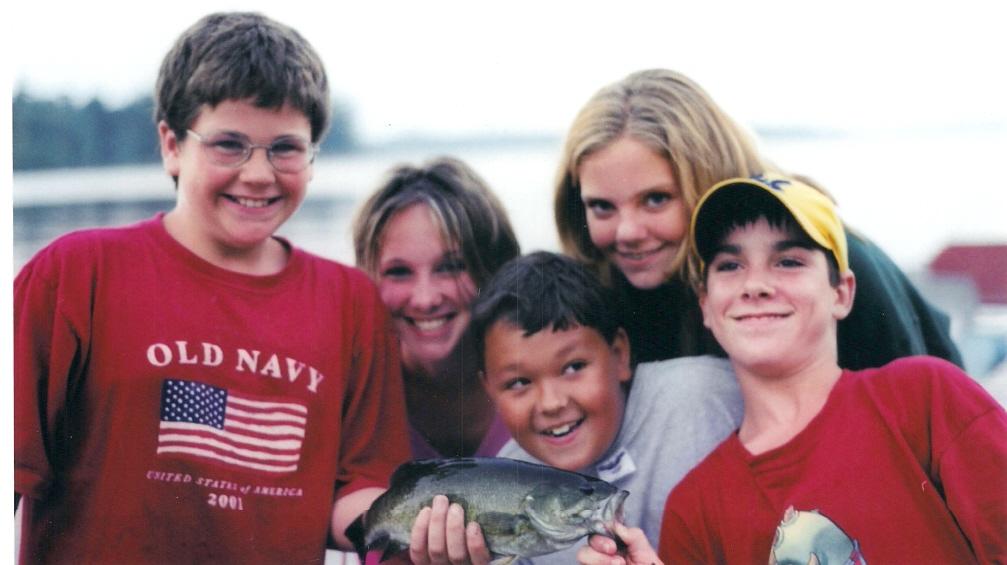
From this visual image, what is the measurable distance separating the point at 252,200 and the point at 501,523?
1067 mm

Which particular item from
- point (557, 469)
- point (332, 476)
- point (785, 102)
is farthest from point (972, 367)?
point (332, 476)

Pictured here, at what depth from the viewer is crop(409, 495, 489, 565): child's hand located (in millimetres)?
2947

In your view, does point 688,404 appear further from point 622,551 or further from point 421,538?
point 421,538

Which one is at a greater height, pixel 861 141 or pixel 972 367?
pixel 861 141

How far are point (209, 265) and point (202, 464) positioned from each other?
1.72ft

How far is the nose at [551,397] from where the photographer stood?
3.02 meters

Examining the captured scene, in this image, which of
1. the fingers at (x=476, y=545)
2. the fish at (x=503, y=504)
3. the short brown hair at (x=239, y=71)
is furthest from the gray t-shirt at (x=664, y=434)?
the short brown hair at (x=239, y=71)

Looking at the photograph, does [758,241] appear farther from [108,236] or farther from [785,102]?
[108,236]

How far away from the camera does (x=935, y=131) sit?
9.86 ft

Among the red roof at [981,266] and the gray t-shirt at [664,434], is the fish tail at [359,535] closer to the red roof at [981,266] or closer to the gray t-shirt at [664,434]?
the gray t-shirt at [664,434]

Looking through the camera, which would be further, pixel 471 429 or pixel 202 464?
pixel 471 429

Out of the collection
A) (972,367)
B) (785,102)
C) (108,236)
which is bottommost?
(972,367)

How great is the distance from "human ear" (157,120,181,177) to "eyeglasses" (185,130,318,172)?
2.6 inches

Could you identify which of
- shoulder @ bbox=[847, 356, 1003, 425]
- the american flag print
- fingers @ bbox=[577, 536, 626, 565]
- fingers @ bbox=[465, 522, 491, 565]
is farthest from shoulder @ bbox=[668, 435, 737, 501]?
the american flag print
